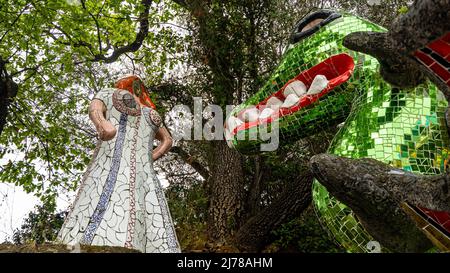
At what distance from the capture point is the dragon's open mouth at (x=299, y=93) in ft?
8.05

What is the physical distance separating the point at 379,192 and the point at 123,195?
2622 millimetres

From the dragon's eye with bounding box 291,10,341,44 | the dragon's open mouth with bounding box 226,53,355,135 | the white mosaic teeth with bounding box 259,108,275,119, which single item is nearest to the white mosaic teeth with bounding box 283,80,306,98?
the dragon's open mouth with bounding box 226,53,355,135

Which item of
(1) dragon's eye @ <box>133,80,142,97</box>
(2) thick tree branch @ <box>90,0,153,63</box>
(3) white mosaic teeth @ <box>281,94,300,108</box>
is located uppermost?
(2) thick tree branch @ <box>90,0,153,63</box>

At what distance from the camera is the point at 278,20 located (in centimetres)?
783

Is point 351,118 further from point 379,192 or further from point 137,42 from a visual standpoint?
point 137,42

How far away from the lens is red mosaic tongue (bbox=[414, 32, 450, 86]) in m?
1.32

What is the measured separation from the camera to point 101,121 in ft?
13.4

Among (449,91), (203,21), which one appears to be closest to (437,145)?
(449,91)

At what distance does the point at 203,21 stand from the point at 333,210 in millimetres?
5982

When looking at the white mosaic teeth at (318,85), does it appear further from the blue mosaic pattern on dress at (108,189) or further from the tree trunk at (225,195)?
the tree trunk at (225,195)

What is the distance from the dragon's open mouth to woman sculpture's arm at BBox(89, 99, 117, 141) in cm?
164

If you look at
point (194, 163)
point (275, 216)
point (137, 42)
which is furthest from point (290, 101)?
point (137, 42)

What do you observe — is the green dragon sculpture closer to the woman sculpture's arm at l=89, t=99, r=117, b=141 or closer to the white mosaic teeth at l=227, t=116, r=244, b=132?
the white mosaic teeth at l=227, t=116, r=244, b=132

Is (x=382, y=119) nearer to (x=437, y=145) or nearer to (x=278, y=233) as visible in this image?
(x=437, y=145)
